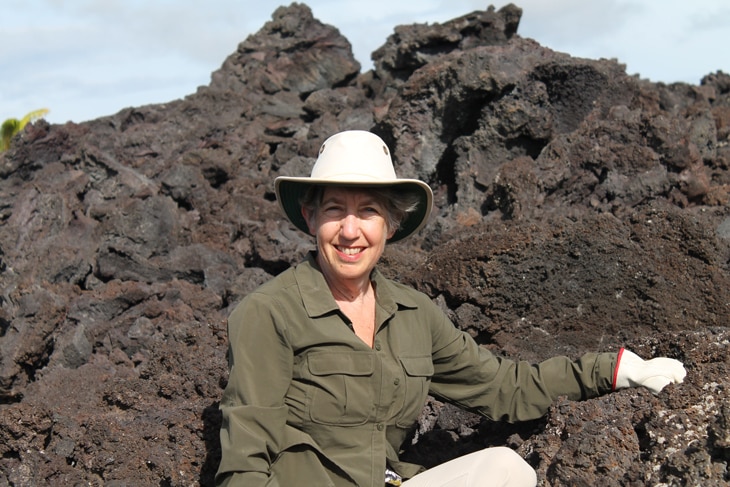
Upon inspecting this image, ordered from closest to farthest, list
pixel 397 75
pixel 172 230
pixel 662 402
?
pixel 662 402 < pixel 172 230 < pixel 397 75

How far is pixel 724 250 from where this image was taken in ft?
19.2

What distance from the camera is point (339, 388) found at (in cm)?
364

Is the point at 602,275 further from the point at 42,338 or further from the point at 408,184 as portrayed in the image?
the point at 42,338

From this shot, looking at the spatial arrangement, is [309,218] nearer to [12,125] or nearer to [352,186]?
[352,186]

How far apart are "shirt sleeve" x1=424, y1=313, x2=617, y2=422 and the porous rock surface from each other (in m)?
0.13

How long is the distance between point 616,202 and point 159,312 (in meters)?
3.90

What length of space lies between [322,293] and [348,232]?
0.27 meters

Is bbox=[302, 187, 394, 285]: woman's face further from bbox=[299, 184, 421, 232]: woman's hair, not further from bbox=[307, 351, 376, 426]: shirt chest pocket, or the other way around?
bbox=[307, 351, 376, 426]: shirt chest pocket

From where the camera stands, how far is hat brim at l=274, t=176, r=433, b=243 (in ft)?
12.3

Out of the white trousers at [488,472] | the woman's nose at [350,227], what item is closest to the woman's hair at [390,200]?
the woman's nose at [350,227]

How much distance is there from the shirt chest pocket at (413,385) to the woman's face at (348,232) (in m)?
0.44

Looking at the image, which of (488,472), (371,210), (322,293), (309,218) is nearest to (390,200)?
(371,210)

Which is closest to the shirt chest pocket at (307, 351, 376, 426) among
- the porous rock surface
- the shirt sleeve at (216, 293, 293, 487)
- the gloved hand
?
the shirt sleeve at (216, 293, 293, 487)

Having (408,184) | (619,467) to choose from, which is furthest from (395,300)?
(619,467)
